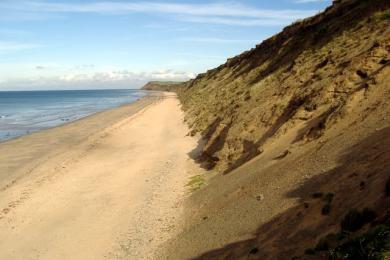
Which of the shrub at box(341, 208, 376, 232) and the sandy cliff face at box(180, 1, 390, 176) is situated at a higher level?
the sandy cliff face at box(180, 1, 390, 176)

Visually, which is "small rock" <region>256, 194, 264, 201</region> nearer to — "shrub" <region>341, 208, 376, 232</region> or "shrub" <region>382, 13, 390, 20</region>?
"shrub" <region>341, 208, 376, 232</region>

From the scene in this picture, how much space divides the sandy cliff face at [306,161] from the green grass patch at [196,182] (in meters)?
0.57

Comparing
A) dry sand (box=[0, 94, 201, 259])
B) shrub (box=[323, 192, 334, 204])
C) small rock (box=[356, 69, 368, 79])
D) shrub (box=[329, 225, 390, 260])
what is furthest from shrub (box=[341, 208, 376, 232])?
small rock (box=[356, 69, 368, 79])

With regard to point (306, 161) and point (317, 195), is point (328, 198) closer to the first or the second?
point (317, 195)

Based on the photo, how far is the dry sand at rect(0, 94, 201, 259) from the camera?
1353 cm

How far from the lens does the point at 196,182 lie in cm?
1800

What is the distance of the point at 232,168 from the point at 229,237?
6.13m

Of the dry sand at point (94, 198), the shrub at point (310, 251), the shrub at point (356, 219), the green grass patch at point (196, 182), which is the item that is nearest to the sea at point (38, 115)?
the dry sand at point (94, 198)

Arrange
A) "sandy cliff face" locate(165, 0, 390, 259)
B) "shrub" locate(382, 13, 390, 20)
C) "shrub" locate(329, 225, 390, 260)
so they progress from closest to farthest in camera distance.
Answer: "shrub" locate(329, 225, 390, 260), "sandy cliff face" locate(165, 0, 390, 259), "shrub" locate(382, 13, 390, 20)

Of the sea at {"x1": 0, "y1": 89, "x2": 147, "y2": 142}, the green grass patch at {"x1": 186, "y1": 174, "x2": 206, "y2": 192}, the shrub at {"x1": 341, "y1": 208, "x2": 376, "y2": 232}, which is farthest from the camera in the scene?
the sea at {"x1": 0, "y1": 89, "x2": 147, "y2": 142}

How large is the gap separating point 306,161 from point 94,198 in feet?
31.3

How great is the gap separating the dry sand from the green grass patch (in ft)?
1.11

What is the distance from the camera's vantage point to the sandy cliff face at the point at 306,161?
8.84 m

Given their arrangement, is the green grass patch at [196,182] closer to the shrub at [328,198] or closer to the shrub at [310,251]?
the shrub at [328,198]
